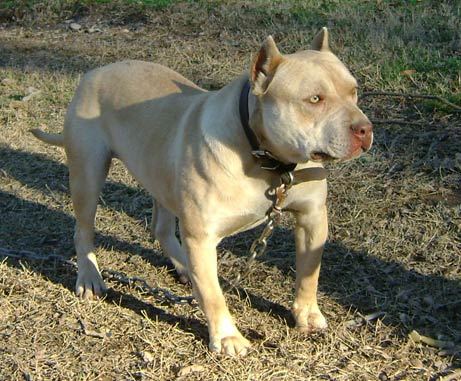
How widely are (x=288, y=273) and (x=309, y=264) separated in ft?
2.07

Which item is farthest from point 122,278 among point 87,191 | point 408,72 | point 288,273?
point 408,72

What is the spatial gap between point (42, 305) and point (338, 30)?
4.56 m

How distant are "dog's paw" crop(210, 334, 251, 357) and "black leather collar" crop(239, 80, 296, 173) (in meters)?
0.80

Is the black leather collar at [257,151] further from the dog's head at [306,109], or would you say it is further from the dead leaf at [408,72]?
the dead leaf at [408,72]

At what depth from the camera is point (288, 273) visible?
4250 millimetres

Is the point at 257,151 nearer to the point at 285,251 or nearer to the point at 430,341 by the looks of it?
the point at 430,341

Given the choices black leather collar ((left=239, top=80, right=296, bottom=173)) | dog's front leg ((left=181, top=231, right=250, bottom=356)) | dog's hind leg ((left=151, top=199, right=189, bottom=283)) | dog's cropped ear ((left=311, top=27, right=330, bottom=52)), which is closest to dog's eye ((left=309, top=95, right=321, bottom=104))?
black leather collar ((left=239, top=80, right=296, bottom=173))

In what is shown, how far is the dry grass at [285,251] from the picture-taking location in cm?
345

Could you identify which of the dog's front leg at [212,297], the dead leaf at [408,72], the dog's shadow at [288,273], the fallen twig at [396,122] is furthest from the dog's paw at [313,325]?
the dead leaf at [408,72]

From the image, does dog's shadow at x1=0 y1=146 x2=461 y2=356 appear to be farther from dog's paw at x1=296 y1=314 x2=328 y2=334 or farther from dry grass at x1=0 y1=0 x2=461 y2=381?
dog's paw at x1=296 y1=314 x2=328 y2=334

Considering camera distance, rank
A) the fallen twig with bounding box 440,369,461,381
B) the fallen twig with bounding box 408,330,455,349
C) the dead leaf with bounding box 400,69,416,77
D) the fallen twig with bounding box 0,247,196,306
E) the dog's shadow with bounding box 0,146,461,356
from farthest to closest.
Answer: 1. the dead leaf with bounding box 400,69,416,77
2. the fallen twig with bounding box 0,247,196,306
3. the dog's shadow with bounding box 0,146,461,356
4. the fallen twig with bounding box 408,330,455,349
5. the fallen twig with bounding box 440,369,461,381

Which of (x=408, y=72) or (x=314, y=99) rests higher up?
(x=314, y=99)

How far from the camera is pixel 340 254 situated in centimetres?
436

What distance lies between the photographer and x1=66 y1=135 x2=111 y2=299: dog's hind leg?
13.5 feet
